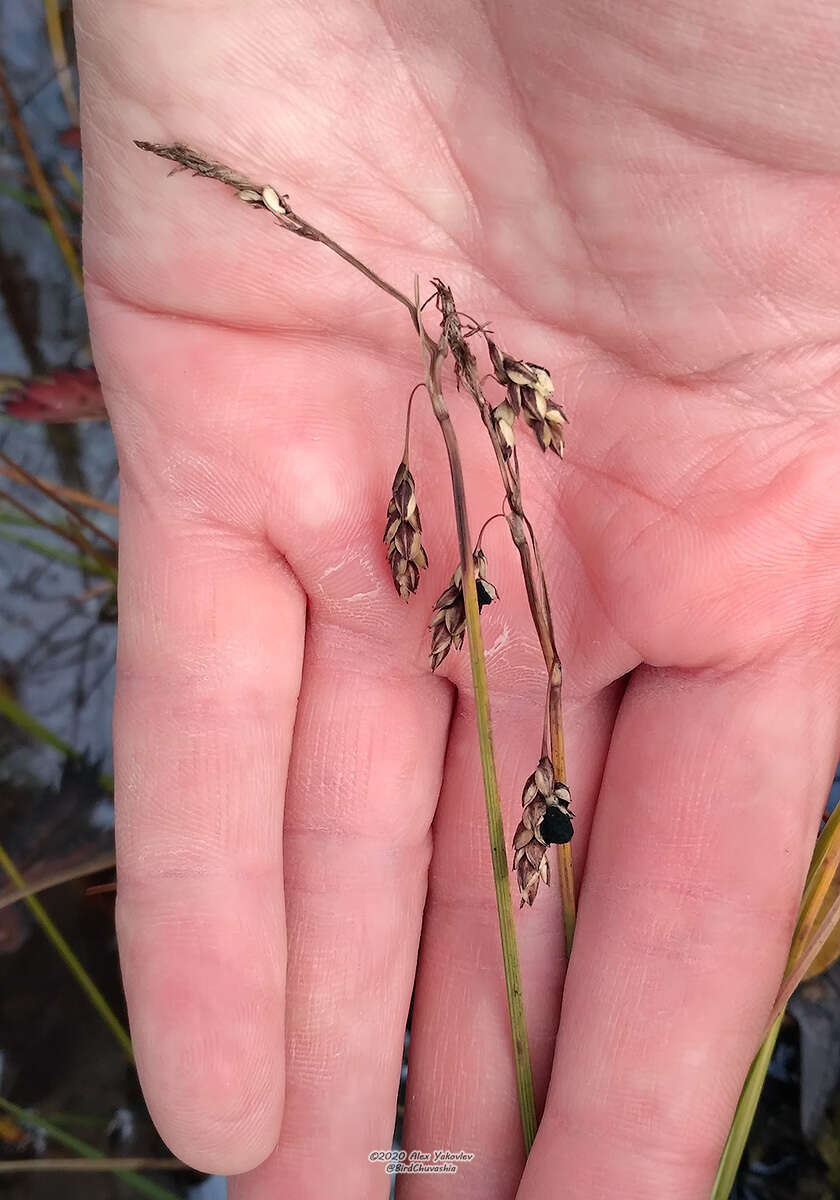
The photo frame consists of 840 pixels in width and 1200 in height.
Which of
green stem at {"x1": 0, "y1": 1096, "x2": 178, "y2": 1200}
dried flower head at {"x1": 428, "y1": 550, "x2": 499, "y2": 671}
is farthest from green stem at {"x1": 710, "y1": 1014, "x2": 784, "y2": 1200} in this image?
green stem at {"x1": 0, "y1": 1096, "x2": 178, "y2": 1200}

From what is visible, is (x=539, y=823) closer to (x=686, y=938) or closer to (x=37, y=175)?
(x=686, y=938)

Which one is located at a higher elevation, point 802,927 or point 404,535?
point 404,535

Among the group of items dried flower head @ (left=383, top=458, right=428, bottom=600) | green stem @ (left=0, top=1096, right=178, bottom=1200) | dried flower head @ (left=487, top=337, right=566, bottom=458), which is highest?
dried flower head @ (left=487, top=337, right=566, bottom=458)

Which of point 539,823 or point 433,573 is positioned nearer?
point 539,823

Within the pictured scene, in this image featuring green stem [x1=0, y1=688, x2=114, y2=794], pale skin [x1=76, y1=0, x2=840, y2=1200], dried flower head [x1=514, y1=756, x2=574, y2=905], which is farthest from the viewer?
green stem [x1=0, y1=688, x2=114, y2=794]

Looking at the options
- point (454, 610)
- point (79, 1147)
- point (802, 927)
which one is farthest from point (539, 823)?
point (79, 1147)

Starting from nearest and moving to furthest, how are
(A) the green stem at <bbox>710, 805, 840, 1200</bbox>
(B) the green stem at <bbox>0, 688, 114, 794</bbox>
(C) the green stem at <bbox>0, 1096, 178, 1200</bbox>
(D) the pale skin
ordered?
(D) the pale skin < (A) the green stem at <bbox>710, 805, 840, 1200</bbox> < (C) the green stem at <bbox>0, 1096, 178, 1200</bbox> < (B) the green stem at <bbox>0, 688, 114, 794</bbox>

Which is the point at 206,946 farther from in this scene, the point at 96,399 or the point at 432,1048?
the point at 96,399

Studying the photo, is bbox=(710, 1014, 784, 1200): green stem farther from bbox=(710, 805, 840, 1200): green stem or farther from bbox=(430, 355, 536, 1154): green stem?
bbox=(430, 355, 536, 1154): green stem
